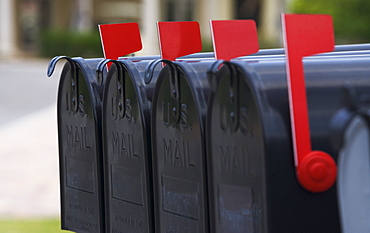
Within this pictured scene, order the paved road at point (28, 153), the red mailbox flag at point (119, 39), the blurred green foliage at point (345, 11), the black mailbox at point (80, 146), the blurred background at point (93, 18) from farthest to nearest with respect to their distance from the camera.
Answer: the blurred background at point (93, 18)
the blurred green foliage at point (345, 11)
the paved road at point (28, 153)
the red mailbox flag at point (119, 39)
the black mailbox at point (80, 146)

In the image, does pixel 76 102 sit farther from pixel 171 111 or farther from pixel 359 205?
pixel 359 205

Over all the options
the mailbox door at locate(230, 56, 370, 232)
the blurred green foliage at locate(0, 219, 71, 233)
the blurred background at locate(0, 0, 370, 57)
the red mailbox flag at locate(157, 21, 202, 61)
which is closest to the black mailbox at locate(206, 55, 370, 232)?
the mailbox door at locate(230, 56, 370, 232)

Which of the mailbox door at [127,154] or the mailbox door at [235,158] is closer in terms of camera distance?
the mailbox door at [235,158]

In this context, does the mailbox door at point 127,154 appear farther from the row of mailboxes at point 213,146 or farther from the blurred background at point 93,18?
the blurred background at point 93,18

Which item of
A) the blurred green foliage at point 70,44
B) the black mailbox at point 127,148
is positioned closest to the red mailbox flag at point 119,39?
the black mailbox at point 127,148

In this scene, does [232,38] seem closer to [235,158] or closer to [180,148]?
[180,148]

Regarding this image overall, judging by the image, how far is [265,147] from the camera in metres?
2.11

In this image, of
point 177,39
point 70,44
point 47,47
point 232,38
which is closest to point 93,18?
point 47,47

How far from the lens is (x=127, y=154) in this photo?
9.48 ft

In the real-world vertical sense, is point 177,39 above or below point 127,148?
above

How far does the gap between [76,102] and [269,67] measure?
1184mm

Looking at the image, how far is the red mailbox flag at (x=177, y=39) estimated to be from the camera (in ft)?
9.48

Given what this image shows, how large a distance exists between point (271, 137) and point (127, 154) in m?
0.90

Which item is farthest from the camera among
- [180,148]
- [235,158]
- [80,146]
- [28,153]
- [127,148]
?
[28,153]
